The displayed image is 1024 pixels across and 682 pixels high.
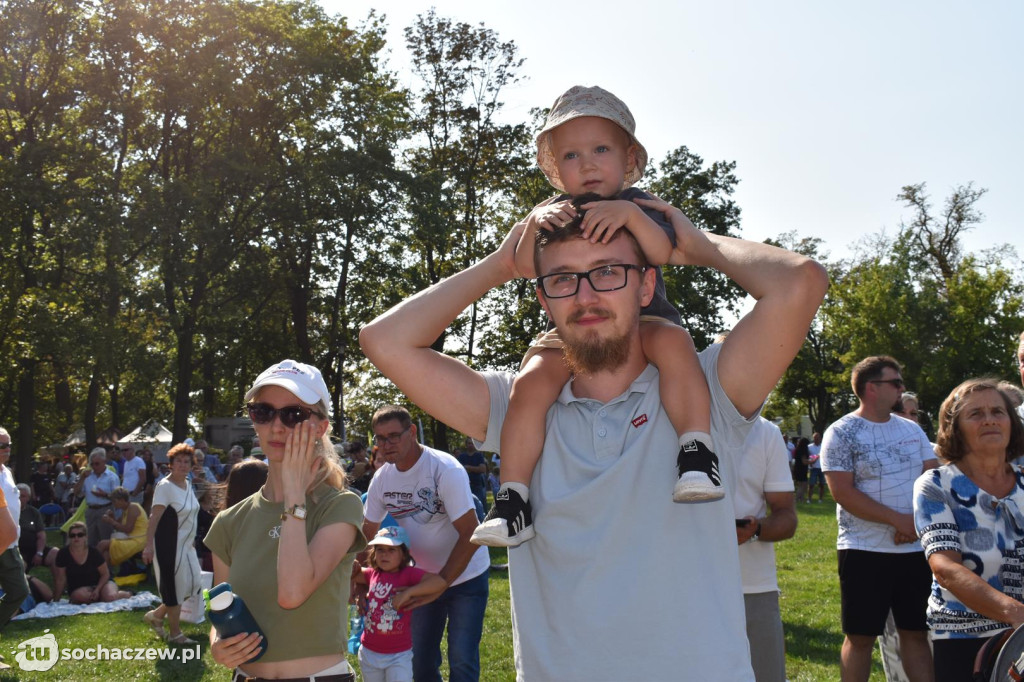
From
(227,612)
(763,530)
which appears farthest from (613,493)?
(763,530)

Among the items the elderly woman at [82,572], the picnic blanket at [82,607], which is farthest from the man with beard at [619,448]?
the elderly woman at [82,572]

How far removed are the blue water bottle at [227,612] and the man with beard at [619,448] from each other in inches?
42.5

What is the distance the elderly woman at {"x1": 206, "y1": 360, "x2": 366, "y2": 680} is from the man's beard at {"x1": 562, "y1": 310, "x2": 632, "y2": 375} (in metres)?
1.13

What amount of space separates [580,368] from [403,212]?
26.1 m

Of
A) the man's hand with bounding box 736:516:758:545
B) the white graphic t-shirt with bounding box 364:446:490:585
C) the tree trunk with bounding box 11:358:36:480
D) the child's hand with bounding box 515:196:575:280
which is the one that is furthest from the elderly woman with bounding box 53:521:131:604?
the tree trunk with bounding box 11:358:36:480

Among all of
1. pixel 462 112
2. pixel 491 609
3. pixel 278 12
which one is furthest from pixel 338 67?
pixel 491 609

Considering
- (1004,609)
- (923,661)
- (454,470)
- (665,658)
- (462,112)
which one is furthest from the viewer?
(462,112)

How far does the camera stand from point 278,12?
89.7 feet

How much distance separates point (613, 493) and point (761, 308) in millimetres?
603

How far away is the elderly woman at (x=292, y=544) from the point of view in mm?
3230

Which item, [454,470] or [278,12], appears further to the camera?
[278,12]

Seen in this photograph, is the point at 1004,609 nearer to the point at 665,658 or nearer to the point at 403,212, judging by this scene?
the point at 665,658

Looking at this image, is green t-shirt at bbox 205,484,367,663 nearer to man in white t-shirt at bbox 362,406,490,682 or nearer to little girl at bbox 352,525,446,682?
little girl at bbox 352,525,446,682

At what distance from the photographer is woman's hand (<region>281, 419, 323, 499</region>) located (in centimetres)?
326
